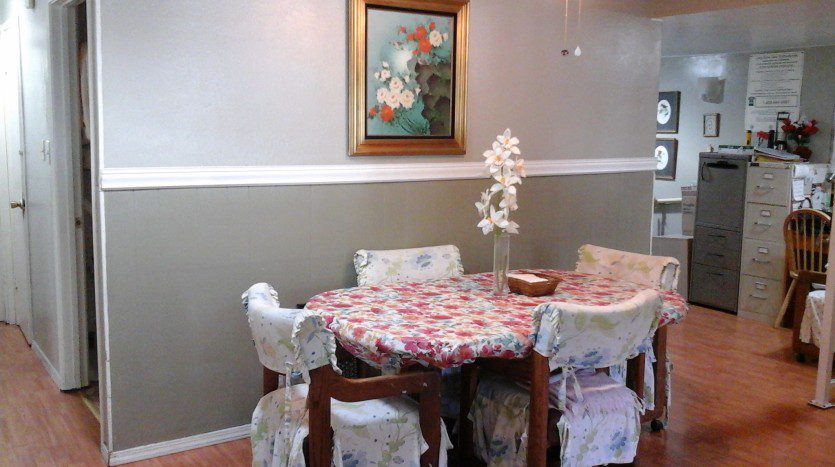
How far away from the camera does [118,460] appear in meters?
3.05

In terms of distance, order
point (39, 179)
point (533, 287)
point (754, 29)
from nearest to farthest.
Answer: point (533, 287) < point (39, 179) < point (754, 29)

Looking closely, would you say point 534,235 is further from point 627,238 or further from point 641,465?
point 641,465

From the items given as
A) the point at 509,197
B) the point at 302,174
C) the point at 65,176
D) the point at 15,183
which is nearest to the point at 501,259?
the point at 509,197

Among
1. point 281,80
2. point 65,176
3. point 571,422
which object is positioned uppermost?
point 281,80

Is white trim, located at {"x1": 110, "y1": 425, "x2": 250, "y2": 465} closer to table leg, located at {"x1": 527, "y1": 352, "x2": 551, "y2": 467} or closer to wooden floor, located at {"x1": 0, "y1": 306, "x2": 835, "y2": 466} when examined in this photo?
wooden floor, located at {"x1": 0, "y1": 306, "x2": 835, "y2": 466}

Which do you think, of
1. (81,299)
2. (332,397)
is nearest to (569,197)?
(332,397)

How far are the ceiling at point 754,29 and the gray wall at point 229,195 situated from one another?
1338 millimetres

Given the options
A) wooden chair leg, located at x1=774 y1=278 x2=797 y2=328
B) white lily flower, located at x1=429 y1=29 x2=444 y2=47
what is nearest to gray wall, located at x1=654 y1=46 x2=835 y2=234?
wooden chair leg, located at x1=774 y1=278 x2=797 y2=328

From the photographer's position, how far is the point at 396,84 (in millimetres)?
3492

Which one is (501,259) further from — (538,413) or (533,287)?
(538,413)

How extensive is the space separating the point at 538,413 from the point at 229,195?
1.55 m

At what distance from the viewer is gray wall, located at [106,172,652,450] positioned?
3023 millimetres

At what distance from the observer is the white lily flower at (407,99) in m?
3.52

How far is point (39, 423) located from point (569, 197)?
2.88 m
